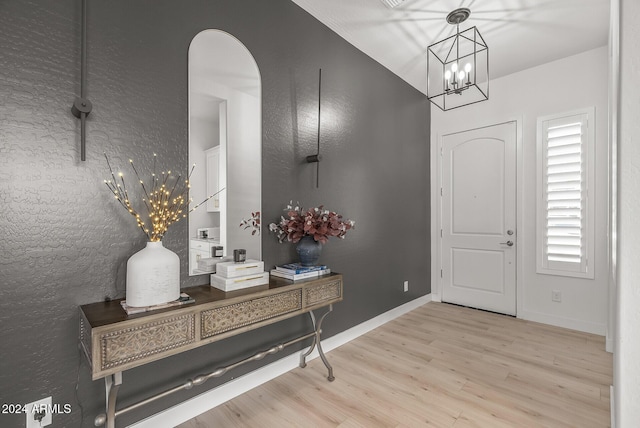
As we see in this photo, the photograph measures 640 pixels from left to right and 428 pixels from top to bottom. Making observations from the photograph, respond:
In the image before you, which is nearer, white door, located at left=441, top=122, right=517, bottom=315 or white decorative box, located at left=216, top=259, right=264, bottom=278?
white decorative box, located at left=216, top=259, right=264, bottom=278

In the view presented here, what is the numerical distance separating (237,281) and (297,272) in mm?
428

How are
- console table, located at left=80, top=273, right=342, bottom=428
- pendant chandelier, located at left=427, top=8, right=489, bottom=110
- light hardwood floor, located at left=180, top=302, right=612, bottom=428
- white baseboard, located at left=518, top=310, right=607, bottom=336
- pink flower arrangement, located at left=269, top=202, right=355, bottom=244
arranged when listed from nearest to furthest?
console table, located at left=80, top=273, right=342, bottom=428, light hardwood floor, located at left=180, top=302, right=612, bottom=428, pink flower arrangement, located at left=269, top=202, right=355, bottom=244, pendant chandelier, located at left=427, top=8, right=489, bottom=110, white baseboard, located at left=518, top=310, right=607, bottom=336

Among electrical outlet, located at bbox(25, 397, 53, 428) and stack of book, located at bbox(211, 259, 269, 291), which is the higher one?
stack of book, located at bbox(211, 259, 269, 291)

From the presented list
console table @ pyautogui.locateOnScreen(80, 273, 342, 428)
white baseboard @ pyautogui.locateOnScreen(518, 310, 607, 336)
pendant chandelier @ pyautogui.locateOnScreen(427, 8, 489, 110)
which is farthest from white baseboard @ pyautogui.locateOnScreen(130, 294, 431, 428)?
pendant chandelier @ pyautogui.locateOnScreen(427, 8, 489, 110)

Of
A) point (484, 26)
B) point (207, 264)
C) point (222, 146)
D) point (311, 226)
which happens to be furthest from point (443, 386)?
point (484, 26)

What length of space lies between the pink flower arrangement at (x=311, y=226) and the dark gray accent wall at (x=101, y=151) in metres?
0.14

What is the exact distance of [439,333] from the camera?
3170mm

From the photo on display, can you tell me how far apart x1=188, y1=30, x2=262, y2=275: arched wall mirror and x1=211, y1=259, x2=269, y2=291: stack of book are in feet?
0.46

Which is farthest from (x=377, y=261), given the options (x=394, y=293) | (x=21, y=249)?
(x=21, y=249)

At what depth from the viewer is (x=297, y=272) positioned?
2.12m

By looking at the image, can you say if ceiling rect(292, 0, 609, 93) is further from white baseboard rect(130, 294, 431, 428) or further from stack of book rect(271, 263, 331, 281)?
white baseboard rect(130, 294, 431, 428)

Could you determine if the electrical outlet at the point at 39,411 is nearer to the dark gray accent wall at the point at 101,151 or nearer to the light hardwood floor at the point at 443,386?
the dark gray accent wall at the point at 101,151

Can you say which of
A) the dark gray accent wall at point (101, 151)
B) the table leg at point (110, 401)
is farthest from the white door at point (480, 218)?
the table leg at point (110, 401)

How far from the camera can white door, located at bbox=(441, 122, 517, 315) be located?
12.2 ft
